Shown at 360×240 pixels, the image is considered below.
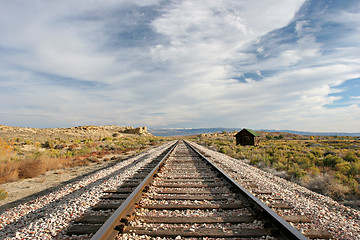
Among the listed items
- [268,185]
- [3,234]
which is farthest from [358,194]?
[3,234]

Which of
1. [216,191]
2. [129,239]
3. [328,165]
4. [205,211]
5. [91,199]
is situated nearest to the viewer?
[129,239]

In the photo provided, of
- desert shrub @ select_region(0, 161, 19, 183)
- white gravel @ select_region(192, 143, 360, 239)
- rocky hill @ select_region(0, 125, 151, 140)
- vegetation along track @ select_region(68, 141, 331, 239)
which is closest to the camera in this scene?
vegetation along track @ select_region(68, 141, 331, 239)

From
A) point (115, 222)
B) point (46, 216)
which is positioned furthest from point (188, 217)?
point (46, 216)

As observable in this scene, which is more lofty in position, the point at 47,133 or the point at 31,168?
the point at 47,133

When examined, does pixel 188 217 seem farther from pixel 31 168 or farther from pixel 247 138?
pixel 247 138

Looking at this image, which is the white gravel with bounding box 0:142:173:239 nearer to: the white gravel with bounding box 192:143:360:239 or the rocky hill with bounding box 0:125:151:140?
the white gravel with bounding box 192:143:360:239

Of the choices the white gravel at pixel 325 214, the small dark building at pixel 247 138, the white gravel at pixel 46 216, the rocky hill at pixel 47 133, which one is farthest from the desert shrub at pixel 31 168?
the rocky hill at pixel 47 133

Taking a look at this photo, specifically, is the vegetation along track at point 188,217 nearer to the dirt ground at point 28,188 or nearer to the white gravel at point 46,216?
the white gravel at point 46,216

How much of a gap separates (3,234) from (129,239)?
7.29 feet

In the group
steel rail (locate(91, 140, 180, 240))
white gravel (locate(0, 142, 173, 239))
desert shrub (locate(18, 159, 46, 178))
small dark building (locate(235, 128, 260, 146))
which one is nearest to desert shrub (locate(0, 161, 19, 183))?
desert shrub (locate(18, 159, 46, 178))

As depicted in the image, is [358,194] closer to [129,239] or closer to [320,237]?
[320,237]

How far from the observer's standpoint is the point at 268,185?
618cm

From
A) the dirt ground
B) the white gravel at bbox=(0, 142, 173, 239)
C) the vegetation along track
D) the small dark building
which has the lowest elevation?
the dirt ground

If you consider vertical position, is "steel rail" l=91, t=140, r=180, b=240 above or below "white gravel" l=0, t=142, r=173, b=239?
above
